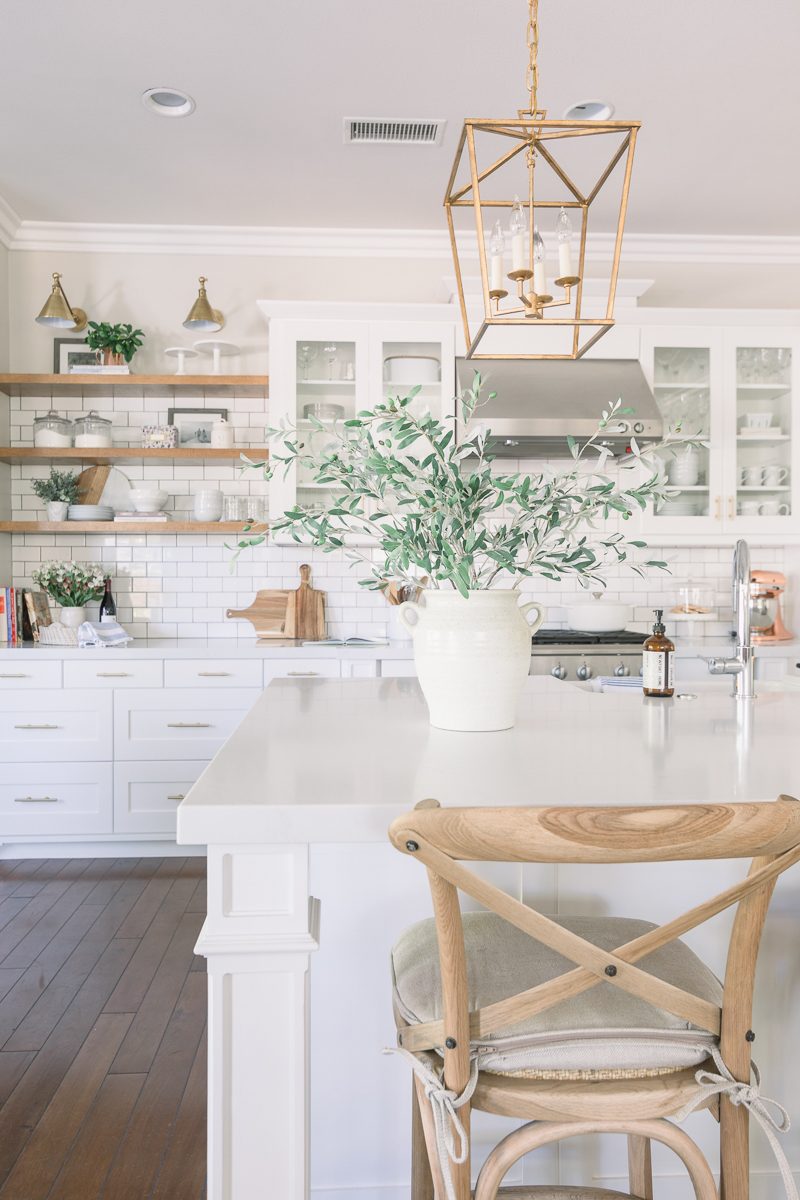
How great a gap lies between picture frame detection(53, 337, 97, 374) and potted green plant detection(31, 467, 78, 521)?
1.82 ft

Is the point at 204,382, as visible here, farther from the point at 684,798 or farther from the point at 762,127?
the point at 684,798

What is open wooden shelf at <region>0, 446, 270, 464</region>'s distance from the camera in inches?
154

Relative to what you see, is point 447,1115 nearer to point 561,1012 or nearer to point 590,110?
point 561,1012

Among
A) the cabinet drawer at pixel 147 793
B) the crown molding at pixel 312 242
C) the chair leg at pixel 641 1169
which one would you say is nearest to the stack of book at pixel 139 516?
the cabinet drawer at pixel 147 793

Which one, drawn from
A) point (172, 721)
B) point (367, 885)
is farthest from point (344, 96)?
point (367, 885)

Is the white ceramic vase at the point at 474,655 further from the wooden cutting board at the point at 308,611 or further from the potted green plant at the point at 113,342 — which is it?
the potted green plant at the point at 113,342

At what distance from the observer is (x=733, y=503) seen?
13.1 ft

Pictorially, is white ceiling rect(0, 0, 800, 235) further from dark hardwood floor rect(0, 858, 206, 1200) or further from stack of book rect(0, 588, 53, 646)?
dark hardwood floor rect(0, 858, 206, 1200)

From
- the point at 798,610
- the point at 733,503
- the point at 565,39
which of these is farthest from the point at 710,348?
the point at 565,39

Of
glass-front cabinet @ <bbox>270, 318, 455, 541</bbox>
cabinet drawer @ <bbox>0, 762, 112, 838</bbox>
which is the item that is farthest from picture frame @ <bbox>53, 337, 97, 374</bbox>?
cabinet drawer @ <bbox>0, 762, 112, 838</bbox>

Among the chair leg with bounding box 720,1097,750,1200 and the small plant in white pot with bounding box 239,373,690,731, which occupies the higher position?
the small plant in white pot with bounding box 239,373,690,731

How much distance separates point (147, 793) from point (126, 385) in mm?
1879

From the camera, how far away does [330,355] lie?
3936 mm

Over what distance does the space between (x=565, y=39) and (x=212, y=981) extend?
2.86 meters
